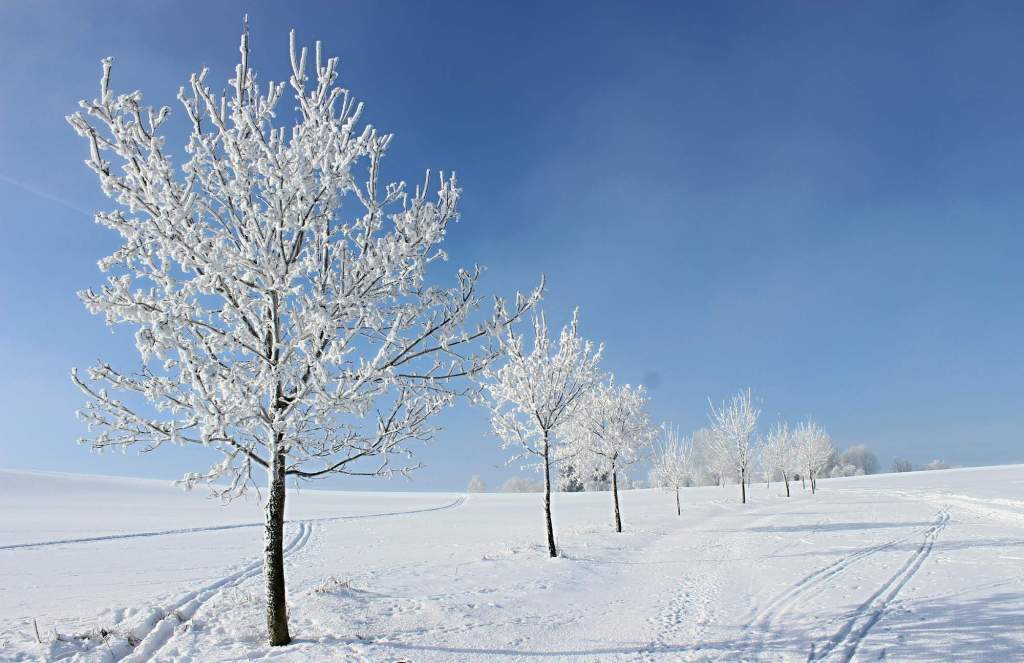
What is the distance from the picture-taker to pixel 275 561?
8992mm

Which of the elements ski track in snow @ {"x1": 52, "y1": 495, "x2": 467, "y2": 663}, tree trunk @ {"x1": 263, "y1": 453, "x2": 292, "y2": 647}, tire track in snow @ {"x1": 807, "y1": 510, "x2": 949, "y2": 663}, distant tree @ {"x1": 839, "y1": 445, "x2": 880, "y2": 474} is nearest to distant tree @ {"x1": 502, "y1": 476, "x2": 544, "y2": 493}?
distant tree @ {"x1": 839, "y1": 445, "x2": 880, "y2": 474}

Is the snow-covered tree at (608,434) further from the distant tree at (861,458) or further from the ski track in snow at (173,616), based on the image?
the distant tree at (861,458)

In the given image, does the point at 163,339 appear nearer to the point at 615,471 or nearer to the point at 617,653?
the point at 617,653

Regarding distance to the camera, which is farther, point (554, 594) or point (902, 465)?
point (902, 465)

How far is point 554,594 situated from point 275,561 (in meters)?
6.02

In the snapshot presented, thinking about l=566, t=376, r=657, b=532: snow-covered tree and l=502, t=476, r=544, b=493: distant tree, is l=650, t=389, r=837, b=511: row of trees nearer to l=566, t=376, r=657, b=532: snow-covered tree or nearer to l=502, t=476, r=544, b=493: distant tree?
l=566, t=376, r=657, b=532: snow-covered tree

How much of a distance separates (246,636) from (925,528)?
2426 cm

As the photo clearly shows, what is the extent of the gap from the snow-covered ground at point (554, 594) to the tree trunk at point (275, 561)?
346mm

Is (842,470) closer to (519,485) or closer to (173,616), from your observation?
(519,485)

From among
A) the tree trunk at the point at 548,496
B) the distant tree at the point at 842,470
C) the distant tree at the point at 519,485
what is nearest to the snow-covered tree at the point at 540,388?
the tree trunk at the point at 548,496

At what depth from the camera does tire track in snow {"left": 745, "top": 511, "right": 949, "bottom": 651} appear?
9.73 m

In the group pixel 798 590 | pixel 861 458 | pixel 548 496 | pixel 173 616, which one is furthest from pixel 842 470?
pixel 173 616

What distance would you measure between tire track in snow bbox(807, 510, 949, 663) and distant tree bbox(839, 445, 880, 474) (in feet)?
399

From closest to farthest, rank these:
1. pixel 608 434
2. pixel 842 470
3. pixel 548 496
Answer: pixel 548 496 < pixel 608 434 < pixel 842 470
